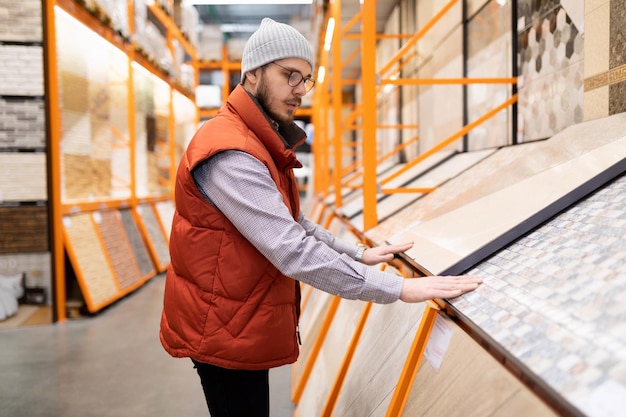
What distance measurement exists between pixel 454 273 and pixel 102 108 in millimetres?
6246

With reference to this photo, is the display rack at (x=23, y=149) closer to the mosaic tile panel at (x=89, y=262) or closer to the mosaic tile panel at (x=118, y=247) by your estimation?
the mosaic tile panel at (x=89, y=262)

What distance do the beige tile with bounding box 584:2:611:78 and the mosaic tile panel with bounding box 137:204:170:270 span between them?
6456 millimetres

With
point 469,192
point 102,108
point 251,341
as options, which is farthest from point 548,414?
point 102,108

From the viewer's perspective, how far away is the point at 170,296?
1.67m

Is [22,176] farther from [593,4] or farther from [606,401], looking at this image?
[606,401]

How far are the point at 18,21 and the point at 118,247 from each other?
105 inches

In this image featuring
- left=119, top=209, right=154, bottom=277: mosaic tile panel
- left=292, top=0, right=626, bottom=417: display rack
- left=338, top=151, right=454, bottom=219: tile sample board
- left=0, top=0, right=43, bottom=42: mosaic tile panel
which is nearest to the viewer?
left=292, top=0, right=626, bottom=417: display rack

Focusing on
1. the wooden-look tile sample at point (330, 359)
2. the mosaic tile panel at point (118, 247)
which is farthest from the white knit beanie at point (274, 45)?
the mosaic tile panel at point (118, 247)

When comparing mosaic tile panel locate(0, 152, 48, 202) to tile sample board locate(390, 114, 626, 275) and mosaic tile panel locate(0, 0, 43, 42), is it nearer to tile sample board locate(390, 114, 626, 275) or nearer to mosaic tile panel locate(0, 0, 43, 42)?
mosaic tile panel locate(0, 0, 43, 42)

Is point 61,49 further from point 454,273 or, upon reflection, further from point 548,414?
point 548,414

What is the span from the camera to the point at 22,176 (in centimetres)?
500

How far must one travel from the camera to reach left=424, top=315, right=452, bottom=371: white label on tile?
53.2 inches

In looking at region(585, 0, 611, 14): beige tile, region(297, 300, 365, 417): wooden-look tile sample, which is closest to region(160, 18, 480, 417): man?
region(297, 300, 365, 417): wooden-look tile sample

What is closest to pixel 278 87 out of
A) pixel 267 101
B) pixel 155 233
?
pixel 267 101
